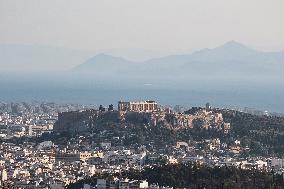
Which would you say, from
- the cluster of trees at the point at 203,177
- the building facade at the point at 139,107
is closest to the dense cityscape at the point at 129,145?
the building facade at the point at 139,107

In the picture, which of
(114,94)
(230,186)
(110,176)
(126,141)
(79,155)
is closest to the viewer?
(230,186)

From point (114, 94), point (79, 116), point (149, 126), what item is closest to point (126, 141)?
Answer: point (149, 126)

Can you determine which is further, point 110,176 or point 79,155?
point 79,155

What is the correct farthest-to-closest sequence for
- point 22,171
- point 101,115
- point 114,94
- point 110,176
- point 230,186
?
point 114,94 → point 101,115 → point 22,171 → point 110,176 → point 230,186

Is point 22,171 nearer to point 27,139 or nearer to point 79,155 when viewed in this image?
point 79,155

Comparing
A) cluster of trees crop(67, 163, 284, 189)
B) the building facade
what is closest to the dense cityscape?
the building facade

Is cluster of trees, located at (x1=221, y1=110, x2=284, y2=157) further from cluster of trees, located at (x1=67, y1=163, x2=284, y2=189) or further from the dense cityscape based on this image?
cluster of trees, located at (x1=67, y1=163, x2=284, y2=189)
